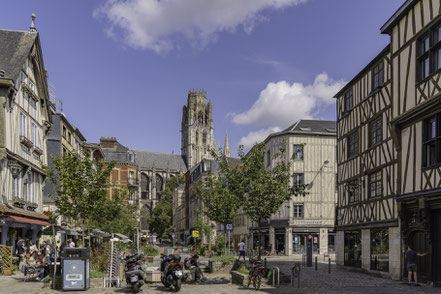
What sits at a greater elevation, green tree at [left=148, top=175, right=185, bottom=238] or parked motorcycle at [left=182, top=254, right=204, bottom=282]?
parked motorcycle at [left=182, top=254, right=204, bottom=282]

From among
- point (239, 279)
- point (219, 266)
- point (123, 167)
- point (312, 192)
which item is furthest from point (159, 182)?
point (239, 279)

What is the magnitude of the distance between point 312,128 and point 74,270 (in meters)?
34.0

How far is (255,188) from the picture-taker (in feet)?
61.3

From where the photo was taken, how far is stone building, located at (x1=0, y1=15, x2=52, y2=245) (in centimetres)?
2291

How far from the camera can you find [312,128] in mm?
46312

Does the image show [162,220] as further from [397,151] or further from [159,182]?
[397,151]

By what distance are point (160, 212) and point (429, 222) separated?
86.6 metres

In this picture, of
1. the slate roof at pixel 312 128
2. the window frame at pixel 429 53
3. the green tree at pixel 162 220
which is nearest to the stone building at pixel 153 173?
the green tree at pixel 162 220

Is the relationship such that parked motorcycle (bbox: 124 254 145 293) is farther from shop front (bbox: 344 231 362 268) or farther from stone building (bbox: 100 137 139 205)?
stone building (bbox: 100 137 139 205)

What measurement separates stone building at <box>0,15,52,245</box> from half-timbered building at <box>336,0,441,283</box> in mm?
15592

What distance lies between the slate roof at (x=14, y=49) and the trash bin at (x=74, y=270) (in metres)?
11.7

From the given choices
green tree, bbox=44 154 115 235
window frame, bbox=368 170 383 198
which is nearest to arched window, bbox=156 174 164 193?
window frame, bbox=368 170 383 198

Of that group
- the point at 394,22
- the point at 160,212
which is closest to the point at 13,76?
the point at 394,22

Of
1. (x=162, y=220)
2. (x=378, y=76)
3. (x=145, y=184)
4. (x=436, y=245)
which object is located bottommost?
(x=162, y=220)
